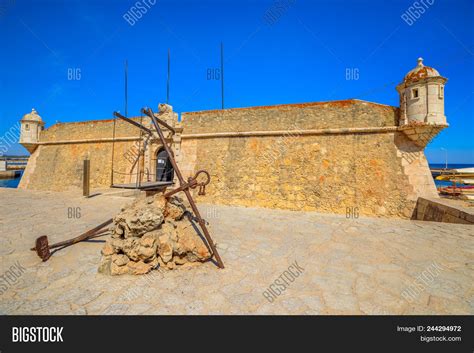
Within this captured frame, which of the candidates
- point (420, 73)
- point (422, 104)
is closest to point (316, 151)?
point (422, 104)

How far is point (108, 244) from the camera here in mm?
3242

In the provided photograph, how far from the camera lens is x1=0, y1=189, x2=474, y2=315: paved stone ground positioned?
89.4 inches

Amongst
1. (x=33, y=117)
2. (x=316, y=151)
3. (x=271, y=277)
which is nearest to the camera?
(x=271, y=277)

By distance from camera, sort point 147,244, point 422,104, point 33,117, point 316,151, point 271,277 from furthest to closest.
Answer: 1. point 33,117
2. point 316,151
3. point 422,104
4. point 147,244
5. point 271,277

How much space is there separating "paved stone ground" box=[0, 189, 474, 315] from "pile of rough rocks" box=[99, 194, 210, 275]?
0.19m

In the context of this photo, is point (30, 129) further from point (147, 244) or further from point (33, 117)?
point (147, 244)

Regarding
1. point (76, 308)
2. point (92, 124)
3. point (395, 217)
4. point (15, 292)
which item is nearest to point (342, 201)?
point (395, 217)

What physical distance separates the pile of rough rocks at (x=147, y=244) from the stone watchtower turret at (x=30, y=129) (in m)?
16.0

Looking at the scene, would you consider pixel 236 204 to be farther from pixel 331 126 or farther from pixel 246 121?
pixel 331 126

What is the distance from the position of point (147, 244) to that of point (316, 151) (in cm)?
734

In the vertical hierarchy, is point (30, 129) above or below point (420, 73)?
above

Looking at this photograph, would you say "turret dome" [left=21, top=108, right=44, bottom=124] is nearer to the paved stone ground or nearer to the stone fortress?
the stone fortress

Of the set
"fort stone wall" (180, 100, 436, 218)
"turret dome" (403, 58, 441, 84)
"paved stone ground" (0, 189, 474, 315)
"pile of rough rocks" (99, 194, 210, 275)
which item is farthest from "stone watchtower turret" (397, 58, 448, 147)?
"pile of rough rocks" (99, 194, 210, 275)

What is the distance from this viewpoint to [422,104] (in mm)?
6691
